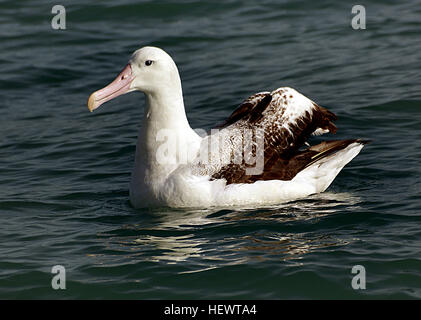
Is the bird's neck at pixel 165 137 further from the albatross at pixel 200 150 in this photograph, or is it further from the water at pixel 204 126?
the water at pixel 204 126

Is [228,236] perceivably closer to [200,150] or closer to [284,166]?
[200,150]

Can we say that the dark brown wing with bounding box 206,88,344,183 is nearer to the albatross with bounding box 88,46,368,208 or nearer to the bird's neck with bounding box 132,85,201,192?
the albatross with bounding box 88,46,368,208

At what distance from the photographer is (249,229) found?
29.8ft

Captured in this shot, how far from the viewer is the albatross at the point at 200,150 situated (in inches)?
380

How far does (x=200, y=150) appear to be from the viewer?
9836 millimetres

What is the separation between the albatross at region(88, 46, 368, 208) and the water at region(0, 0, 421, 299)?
0.22 meters

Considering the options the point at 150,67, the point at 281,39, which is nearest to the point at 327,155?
the point at 150,67

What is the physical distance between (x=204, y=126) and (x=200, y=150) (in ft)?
11.1

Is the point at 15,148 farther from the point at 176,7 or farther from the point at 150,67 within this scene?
→ the point at 176,7

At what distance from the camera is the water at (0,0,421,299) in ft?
26.5

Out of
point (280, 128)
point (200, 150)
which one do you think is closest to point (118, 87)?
point (200, 150)

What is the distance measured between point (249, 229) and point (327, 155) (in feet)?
6.27

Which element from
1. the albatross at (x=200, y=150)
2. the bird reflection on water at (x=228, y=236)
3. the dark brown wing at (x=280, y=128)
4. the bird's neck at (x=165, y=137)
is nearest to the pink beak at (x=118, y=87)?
the albatross at (x=200, y=150)

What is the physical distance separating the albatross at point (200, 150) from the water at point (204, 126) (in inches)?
8.7
